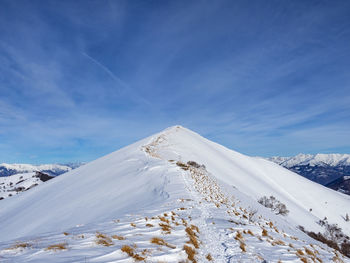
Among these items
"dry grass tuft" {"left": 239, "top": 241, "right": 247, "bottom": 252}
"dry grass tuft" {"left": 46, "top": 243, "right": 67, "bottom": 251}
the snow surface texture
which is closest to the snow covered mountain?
the snow surface texture

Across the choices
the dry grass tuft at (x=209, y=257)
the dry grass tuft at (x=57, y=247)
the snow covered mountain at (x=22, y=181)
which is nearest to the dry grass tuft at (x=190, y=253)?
the dry grass tuft at (x=209, y=257)

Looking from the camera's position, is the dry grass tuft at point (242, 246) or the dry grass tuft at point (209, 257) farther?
the dry grass tuft at point (242, 246)

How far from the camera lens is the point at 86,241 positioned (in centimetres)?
569

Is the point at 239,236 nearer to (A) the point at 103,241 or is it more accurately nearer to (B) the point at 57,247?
(A) the point at 103,241

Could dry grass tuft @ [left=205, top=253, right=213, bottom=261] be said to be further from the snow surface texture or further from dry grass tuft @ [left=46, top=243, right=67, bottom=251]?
dry grass tuft @ [left=46, top=243, right=67, bottom=251]

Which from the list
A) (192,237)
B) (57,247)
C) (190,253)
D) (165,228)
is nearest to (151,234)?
(165,228)

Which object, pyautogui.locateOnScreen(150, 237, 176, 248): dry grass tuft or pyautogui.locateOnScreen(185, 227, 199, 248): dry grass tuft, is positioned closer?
pyautogui.locateOnScreen(150, 237, 176, 248): dry grass tuft

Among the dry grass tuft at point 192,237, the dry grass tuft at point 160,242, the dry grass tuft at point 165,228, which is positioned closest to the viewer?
the dry grass tuft at point 160,242

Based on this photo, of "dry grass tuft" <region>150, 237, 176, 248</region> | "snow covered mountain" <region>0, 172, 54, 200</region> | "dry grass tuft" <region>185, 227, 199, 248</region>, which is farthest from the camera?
"snow covered mountain" <region>0, 172, 54, 200</region>

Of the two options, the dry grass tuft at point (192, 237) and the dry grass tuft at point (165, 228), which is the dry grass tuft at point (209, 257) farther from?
the dry grass tuft at point (165, 228)

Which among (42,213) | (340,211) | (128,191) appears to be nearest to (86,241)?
(128,191)

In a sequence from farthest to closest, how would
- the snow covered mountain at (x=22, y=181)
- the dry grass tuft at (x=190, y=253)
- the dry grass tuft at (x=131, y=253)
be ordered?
the snow covered mountain at (x=22, y=181)
the dry grass tuft at (x=190, y=253)
the dry grass tuft at (x=131, y=253)

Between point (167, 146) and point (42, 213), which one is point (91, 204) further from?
point (167, 146)

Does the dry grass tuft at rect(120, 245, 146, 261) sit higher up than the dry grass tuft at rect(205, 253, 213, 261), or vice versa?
the dry grass tuft at rect(120, 245, 146, 261)
